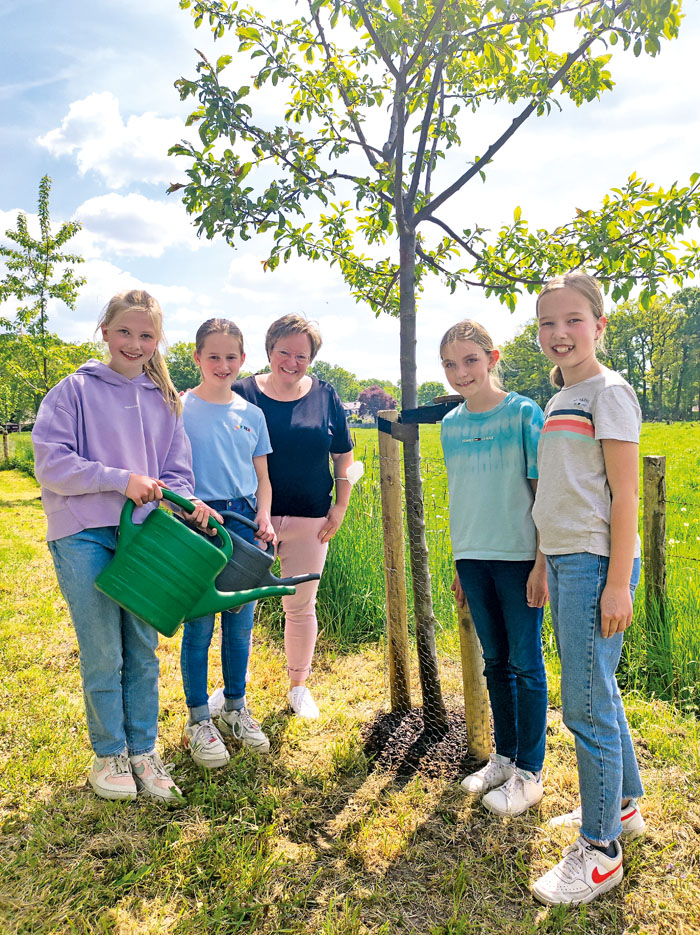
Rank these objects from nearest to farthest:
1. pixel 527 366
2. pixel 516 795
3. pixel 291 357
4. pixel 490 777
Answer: pixel 516 795 < pixel 490 777 < pixel 291 357 < pixel 527 366

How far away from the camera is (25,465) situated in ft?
46.7

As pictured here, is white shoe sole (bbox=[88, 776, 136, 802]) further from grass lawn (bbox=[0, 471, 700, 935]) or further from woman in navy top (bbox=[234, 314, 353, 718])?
woman in navy top (bbox=[234, 314, 353, 718])

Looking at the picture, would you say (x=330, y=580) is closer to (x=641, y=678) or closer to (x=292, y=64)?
(x=641, y=678)

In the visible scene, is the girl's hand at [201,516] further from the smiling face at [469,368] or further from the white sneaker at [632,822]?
the white sneaker at [632,822]

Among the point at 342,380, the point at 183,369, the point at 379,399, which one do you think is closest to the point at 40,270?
the point at 379,399

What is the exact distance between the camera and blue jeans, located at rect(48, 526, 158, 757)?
1922mm

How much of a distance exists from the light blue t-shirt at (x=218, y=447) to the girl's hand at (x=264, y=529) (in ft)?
0.37

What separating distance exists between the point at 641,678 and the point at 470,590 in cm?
147

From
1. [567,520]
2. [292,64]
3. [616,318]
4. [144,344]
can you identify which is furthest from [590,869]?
[616,318]

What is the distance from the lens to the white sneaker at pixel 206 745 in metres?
2.30

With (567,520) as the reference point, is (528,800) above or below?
below

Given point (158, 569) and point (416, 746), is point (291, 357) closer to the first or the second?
point (158, 569)

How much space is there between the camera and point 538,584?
1.87m

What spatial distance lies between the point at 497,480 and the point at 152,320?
4.16ft
